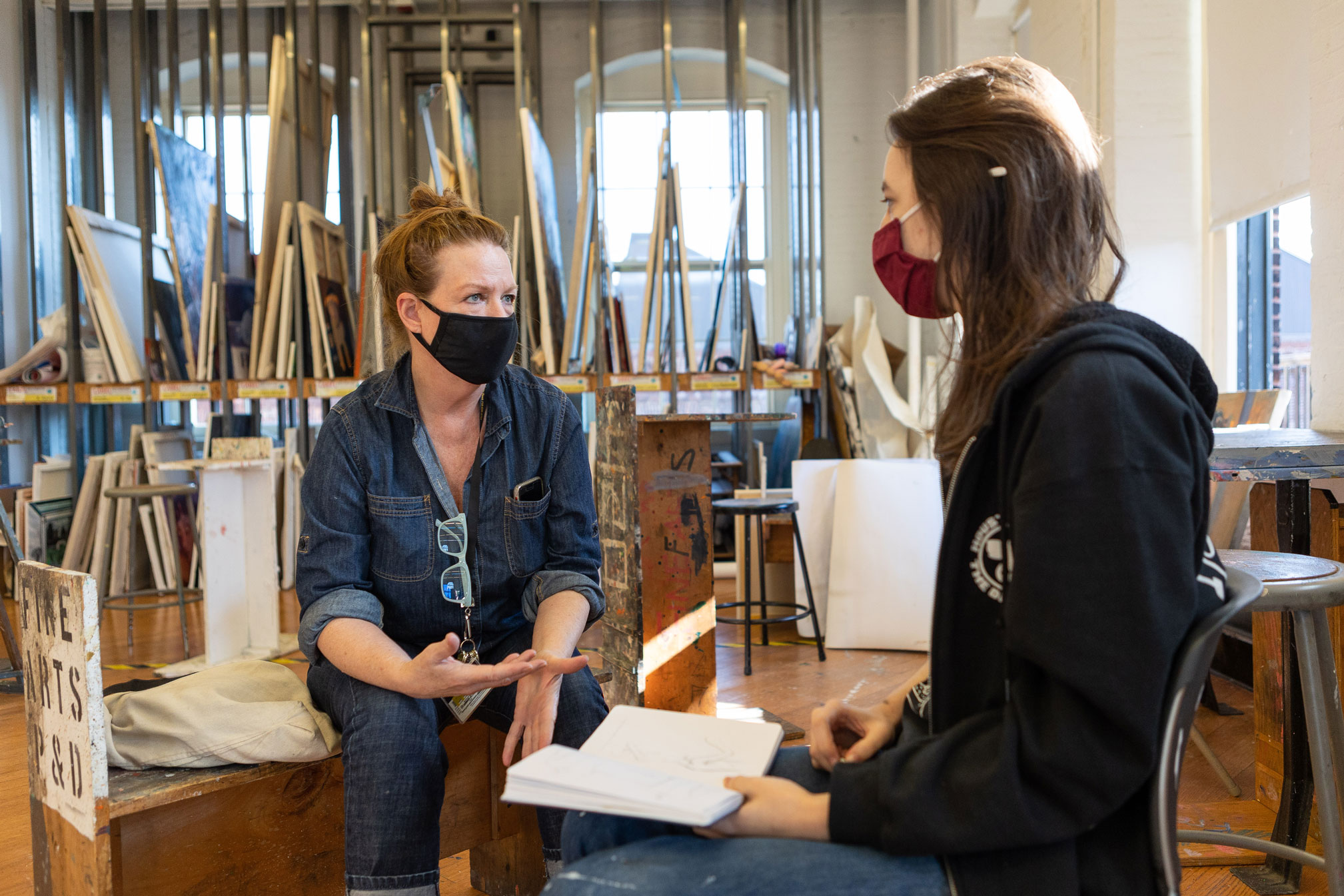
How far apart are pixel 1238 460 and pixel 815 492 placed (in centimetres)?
233

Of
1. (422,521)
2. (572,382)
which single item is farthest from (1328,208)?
(572,382)

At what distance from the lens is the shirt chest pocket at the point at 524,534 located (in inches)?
65.5

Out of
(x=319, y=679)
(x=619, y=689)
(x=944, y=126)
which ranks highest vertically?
(x=944, y=126)

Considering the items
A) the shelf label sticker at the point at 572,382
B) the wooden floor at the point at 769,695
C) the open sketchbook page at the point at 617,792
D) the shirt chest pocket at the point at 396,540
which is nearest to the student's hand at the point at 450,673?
the shirt chest pocket at the point at 396,540

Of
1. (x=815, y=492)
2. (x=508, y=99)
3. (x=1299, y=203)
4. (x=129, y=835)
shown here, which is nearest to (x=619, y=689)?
(x=129, y=835)

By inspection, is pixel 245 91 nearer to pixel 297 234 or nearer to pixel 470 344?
pixel 297 234

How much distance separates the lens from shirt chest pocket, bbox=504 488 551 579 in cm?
166

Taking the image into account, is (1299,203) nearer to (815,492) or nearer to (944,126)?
(815,492)

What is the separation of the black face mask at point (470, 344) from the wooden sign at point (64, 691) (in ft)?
2.10

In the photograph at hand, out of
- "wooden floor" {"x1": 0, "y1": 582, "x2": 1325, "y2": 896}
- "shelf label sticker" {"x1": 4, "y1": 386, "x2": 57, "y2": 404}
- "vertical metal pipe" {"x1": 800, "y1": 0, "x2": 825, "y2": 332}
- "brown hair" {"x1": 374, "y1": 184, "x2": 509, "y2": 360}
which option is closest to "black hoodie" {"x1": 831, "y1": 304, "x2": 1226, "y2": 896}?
"brown hair" {"x1": 374, "y1": 184, "x2": 509, "y2": 360}

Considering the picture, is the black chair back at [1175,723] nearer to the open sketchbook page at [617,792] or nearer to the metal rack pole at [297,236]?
the open sketchbook page at [617,792]

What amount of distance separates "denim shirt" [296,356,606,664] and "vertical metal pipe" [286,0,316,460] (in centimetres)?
367

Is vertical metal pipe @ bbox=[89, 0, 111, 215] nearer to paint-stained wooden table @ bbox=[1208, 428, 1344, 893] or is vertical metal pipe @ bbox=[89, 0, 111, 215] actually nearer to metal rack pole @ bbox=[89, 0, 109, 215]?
metal rack pole @ bbox=[89, 0, 109, 215]

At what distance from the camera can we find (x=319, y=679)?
153 centimetres
